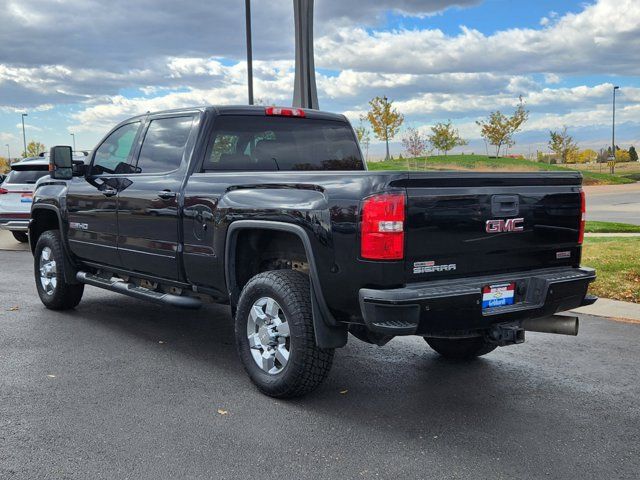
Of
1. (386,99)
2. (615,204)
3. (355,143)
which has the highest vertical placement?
(386,99)

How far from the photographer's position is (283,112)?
5.93m

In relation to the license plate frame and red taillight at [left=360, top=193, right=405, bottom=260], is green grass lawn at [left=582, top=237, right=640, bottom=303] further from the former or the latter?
red taillight at [left=360, top=193, right=405, bottom=260]

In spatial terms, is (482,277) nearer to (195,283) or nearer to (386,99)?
(195,283)

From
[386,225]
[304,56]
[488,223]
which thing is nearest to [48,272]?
[386,225]

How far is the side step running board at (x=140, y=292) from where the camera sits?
18.0 feet

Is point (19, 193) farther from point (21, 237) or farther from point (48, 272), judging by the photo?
point (48, 272)

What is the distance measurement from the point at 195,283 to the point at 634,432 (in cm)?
332

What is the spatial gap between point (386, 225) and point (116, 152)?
146 inches

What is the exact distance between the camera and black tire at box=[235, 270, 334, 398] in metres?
4.37

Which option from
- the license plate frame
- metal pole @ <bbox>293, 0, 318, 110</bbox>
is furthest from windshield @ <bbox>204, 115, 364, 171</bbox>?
metal pole @ <bbox>293, 0, 318, 110</bbox>

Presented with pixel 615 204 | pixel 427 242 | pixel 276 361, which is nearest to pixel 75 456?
pixel 276 361

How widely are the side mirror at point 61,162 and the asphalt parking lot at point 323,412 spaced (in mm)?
1569

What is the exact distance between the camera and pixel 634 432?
13.4 feet

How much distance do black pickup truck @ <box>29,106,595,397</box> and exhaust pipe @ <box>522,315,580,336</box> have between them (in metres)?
0.01
